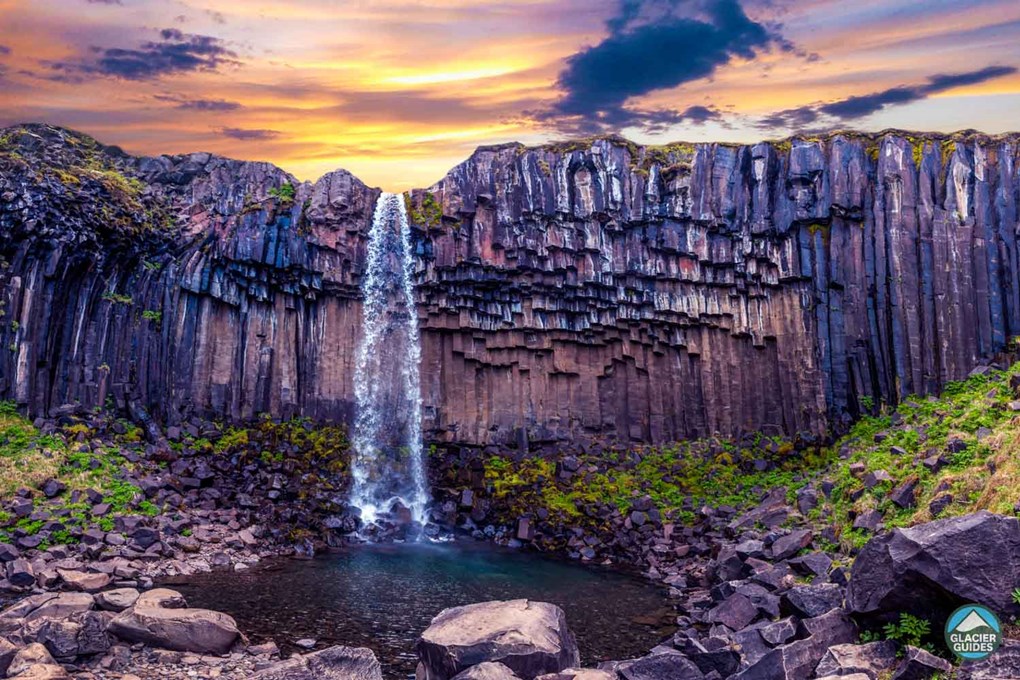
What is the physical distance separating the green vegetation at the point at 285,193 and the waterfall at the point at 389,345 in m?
3.82

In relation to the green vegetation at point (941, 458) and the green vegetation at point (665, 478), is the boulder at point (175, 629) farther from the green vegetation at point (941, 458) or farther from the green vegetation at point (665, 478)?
the green vegetation at point (665, 478)

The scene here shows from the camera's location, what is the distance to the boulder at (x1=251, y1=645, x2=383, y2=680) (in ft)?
47.1

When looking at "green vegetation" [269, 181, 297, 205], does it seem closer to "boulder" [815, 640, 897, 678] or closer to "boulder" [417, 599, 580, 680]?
"boulder" [417, 599, 580, 680]

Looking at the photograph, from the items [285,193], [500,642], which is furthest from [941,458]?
[285,193]

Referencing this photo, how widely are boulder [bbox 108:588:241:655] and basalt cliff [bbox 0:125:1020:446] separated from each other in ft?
55.3

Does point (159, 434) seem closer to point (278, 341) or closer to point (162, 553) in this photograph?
point (278, 341)

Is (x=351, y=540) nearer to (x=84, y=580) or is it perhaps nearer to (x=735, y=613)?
(x=84, y=580)

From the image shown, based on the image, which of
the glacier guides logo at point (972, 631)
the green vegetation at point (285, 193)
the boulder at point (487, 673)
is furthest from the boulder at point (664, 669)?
the green vegetation at point (285, 193)

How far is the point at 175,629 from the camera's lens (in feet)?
52.7

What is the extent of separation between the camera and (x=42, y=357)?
99.1 feet

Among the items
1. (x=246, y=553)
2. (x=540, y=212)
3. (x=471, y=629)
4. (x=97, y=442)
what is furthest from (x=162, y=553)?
(x=540, y=212)

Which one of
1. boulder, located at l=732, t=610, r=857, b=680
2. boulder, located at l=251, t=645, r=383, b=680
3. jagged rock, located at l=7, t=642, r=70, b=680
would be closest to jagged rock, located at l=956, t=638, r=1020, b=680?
boulder, located at l=732, t=610, r=857, b=680

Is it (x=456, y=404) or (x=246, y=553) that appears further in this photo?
(x=456, y=404)

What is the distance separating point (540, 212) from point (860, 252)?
13277mm
